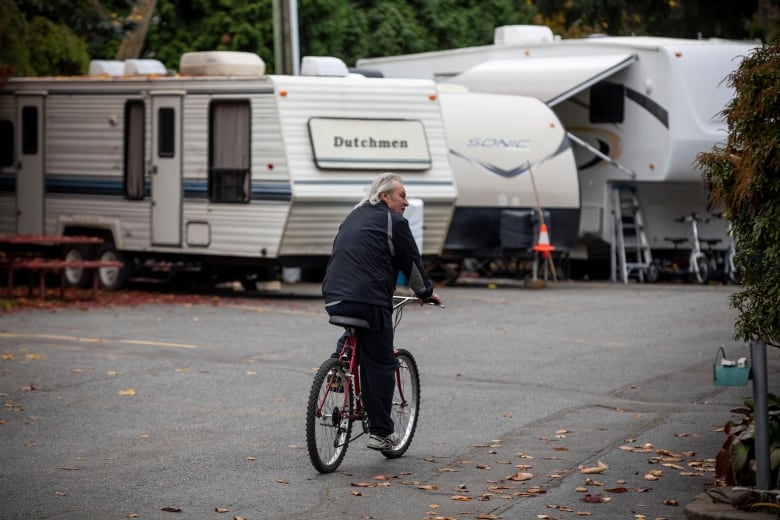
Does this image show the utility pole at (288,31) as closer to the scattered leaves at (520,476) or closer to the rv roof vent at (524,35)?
the rv roof vent at (524,35)

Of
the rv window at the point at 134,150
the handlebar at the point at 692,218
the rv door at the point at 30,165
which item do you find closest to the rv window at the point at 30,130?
the rv door at the point at 30,165

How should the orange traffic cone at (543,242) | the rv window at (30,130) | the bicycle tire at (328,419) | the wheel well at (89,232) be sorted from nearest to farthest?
the bicycle tire at (328,419), the wheel well at (89,232), the rv window at (30,130), the orange traffic cone at (543,242)

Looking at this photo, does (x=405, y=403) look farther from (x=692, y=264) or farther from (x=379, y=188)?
(x=692, y=264)

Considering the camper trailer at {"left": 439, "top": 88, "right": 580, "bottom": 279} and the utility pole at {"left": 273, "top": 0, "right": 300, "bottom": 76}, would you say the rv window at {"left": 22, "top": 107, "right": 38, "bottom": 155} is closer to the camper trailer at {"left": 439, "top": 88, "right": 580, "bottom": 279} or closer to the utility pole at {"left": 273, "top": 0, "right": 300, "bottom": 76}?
the utility pole at {"left": 273, "top": 0, "right": 300, "bottom": 76}

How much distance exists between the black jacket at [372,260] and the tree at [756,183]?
7.08ft

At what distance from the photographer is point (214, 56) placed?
21.0 meters

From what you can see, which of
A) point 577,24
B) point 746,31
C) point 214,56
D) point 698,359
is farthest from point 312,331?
point 577,24

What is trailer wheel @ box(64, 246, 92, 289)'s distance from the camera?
22078mm

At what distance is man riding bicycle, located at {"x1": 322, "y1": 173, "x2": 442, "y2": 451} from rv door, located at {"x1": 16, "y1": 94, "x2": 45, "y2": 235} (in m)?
13.9

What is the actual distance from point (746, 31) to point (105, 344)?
72.0ft

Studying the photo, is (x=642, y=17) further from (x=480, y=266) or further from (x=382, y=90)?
(x=382, y=90)

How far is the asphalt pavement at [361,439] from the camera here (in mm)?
8367

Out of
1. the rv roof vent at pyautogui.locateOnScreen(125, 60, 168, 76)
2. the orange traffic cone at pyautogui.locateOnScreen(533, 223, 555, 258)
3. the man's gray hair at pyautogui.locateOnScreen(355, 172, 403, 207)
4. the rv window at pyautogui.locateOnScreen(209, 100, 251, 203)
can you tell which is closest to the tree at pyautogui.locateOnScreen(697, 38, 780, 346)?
the man's gray hair at pyautogui.locateOnScreen(355, 172, 403, 207)

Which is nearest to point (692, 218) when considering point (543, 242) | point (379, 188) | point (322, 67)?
point (543, 242)
